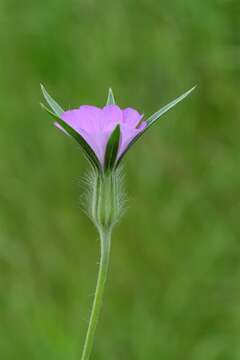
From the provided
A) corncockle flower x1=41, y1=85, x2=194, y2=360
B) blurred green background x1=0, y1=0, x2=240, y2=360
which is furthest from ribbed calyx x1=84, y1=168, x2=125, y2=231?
blurred green background x1=0, y1=0, x2=240, y2=360

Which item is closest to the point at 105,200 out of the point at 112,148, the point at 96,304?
the point at 112,148

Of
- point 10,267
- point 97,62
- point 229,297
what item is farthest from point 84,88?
point 229,297

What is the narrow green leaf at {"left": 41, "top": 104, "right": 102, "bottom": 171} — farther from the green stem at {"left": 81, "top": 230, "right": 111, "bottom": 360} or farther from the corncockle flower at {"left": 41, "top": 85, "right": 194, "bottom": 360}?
the green stem at {"left": 81, "top": 230, "right": 111, "bottom": 360}

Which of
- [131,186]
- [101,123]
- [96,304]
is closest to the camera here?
[96,304]

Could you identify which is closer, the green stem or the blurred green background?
the green stem

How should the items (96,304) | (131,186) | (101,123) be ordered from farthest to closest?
1. (131,186)
2. (101,123)
3. (96,304)

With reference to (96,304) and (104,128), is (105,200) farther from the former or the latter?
(96,304)
